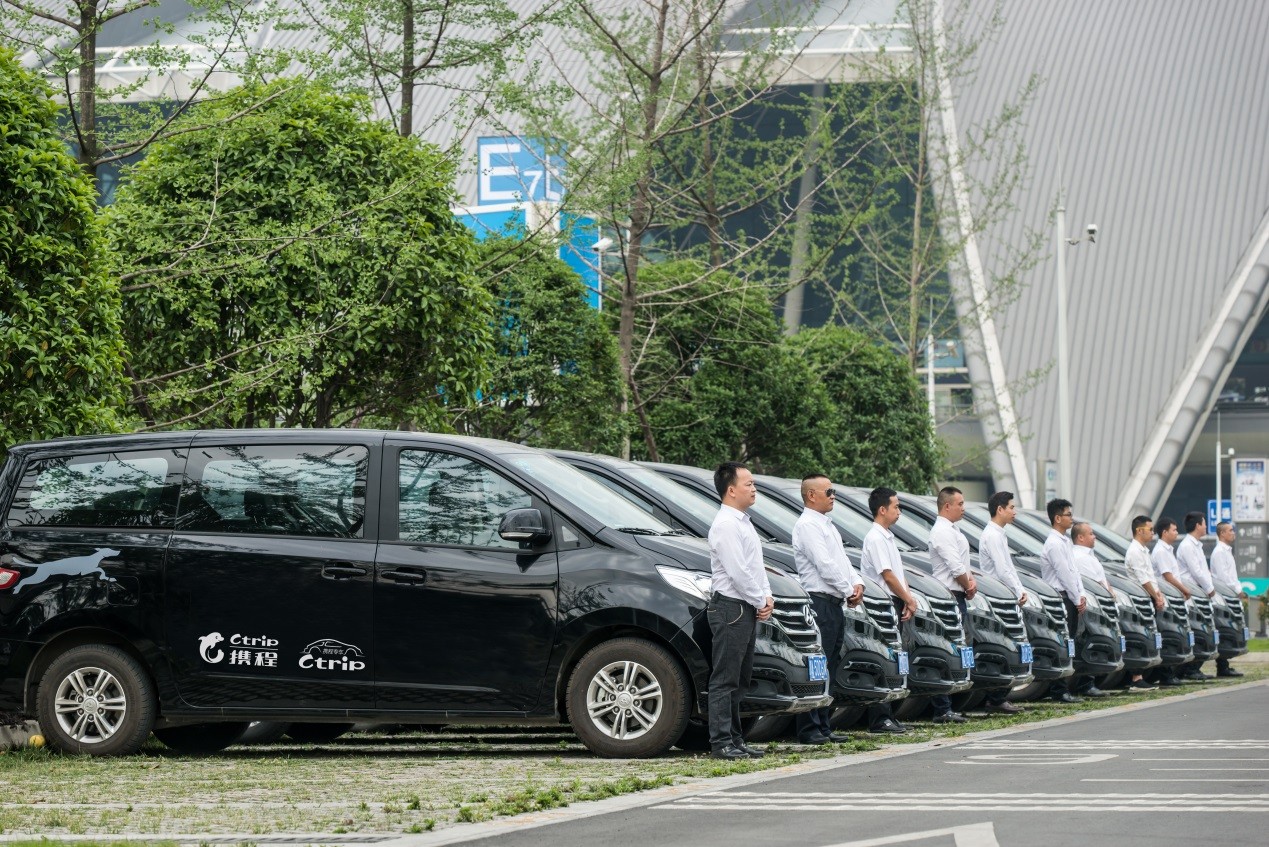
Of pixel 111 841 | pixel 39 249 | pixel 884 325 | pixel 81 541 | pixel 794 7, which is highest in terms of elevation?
pixel 794 7

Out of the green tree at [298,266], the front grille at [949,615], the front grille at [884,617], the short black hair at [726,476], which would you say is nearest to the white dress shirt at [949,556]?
the front grille at [949,615]

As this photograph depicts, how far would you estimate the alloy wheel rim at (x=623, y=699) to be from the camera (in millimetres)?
11039

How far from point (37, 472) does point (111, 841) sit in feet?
15.7

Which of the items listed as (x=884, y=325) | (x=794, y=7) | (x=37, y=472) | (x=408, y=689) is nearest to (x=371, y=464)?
(x=408, y=689)

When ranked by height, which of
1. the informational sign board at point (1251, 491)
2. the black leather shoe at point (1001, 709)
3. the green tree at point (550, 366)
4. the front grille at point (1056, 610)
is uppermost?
the green tree at point (550, 366)

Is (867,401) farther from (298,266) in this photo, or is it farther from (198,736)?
(198,736)

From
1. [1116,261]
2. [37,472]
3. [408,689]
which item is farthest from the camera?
[1116,261]

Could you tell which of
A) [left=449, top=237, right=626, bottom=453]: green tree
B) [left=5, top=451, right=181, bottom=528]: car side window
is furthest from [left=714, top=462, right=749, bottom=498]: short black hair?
[left=449, top=237, right=626, bottom=453]: green tree

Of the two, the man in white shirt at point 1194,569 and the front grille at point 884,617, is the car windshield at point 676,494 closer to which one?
the front grille at point 884,617

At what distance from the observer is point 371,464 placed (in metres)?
11.6

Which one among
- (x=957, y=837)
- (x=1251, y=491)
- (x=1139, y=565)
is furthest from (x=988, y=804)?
(x=1251, y=491)

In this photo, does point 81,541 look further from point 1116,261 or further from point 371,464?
point 1116,261

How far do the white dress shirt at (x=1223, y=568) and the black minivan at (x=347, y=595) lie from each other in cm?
1238

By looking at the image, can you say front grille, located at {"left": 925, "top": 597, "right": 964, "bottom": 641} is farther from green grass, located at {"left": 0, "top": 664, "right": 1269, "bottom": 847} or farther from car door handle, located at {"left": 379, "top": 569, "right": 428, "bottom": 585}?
car door handle, located at {"left": 379, "top": 569, "right": 428, "bottom": 585}
